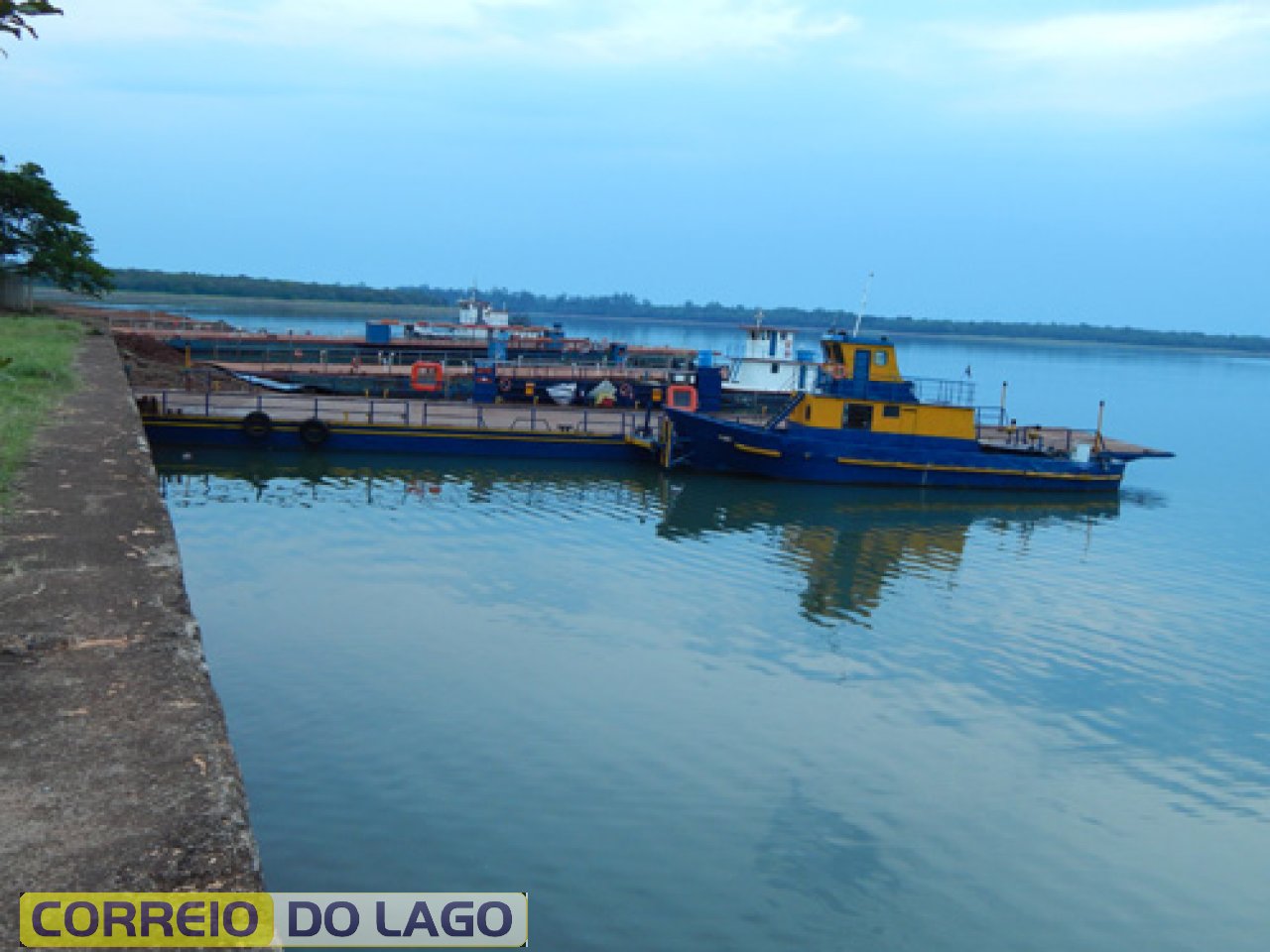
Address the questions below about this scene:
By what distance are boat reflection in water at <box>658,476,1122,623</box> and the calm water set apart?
0.70ft

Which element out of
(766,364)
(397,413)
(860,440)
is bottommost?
(397,413)

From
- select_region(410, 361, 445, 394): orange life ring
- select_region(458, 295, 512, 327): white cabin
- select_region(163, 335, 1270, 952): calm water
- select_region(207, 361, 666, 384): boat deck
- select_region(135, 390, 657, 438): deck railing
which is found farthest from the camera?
select_region(458, 295, 512, 327): white cabin

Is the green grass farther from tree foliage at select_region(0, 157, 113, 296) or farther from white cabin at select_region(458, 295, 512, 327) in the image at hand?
white cabin at select_region(458, 295, 512, 327)

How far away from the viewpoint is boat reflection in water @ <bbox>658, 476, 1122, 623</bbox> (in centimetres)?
2358

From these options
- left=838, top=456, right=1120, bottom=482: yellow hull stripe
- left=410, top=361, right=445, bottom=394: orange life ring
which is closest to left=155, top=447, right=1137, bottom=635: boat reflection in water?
left=838, top=456, right=1120, bottom=482: yellow hull stripe

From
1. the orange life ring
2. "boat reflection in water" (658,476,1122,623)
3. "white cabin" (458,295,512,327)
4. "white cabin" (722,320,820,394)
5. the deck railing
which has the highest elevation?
"white cabin" (458,295,512,327)

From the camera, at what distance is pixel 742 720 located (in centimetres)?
1430

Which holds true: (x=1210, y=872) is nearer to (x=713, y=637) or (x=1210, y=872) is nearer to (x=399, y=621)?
(x=713, y=637)

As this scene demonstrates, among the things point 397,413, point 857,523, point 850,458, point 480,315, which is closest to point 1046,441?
point 850,458

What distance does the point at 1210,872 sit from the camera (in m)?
11.2

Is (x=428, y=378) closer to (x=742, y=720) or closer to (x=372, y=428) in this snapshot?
(x=372, y=428)

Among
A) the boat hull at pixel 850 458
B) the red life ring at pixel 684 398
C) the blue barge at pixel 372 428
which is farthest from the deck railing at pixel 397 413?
the boat hull at pixel 850 458

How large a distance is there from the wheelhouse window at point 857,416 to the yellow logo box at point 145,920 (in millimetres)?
30102

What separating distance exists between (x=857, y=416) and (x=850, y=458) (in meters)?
1.44
